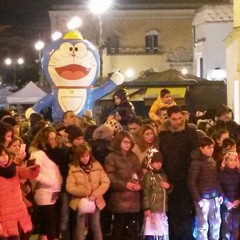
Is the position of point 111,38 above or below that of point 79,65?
above

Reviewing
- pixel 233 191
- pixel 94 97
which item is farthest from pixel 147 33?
pixel 233 191

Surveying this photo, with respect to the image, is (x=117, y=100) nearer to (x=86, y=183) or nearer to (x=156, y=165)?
(x=156, y=165)

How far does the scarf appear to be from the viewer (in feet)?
24.9

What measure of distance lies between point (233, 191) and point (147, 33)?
39508 mm

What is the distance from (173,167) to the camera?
8938mm

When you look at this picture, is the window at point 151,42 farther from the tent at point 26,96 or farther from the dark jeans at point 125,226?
the dark jeans at point 125,226

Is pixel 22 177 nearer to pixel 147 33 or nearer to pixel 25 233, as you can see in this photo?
pixel 25 233

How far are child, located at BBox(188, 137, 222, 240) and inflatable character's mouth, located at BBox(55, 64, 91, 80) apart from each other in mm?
5775

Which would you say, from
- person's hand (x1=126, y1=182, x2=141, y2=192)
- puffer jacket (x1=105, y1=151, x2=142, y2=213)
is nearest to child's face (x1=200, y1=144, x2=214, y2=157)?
puffer jacket (x1=105, y1=151, x2=142, y2=213)

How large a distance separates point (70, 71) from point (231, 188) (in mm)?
6107

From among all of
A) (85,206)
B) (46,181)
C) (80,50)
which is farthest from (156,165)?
(80,50)

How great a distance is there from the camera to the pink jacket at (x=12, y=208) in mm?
7621

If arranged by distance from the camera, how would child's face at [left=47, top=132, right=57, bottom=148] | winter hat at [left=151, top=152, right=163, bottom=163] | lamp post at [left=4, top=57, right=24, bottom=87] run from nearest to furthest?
winter hat at [left=151, top=152, right=163, bottom=163] < child's face at [left=47, top=132, right=57, bottom=148] < lamp post at [left=4, top=57, right=24, bottom=87]

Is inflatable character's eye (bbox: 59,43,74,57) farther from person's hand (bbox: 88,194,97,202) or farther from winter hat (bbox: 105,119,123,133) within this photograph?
person's hand (bbox: 88,194,97,202)
